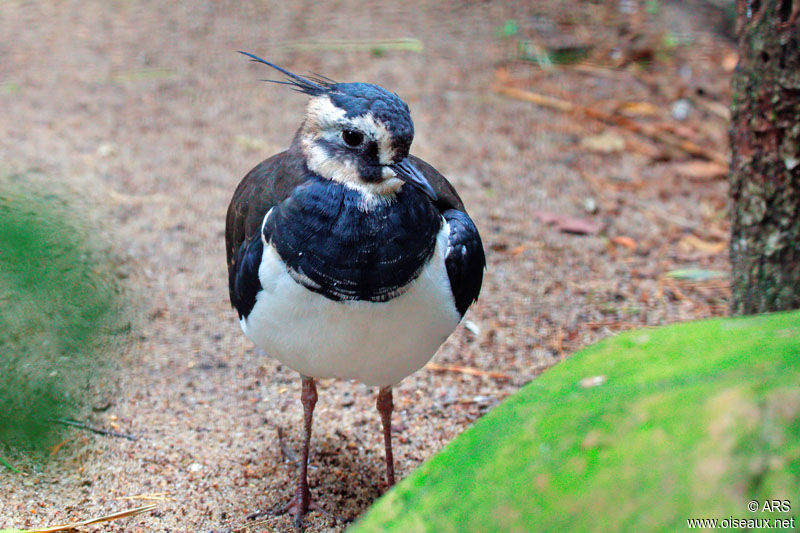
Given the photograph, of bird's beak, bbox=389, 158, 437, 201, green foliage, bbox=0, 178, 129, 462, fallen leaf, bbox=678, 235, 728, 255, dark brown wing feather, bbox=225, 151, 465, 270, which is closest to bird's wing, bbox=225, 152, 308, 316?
dark brown wing feather, bbox=225, 151, 465, 270

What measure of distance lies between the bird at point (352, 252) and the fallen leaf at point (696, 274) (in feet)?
7.41

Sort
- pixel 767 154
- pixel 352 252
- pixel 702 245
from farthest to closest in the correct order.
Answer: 1. pixel 702 245
2. pixel 767 154
3. pixel 352 252

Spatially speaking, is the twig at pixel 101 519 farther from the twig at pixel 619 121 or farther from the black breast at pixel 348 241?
the twig at pixel 619 121

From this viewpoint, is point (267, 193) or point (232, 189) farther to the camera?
point (232, 189)

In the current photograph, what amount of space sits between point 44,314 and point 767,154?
10.0ft

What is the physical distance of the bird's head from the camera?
9.24ft

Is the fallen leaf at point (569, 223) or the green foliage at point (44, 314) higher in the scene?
the green foliage at point (44, 314)

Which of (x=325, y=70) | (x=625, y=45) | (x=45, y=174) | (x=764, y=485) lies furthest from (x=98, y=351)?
(x=625, y=45)

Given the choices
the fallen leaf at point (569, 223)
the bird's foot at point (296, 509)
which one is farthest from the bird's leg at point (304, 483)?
the fallen leaf at point (569, 223)

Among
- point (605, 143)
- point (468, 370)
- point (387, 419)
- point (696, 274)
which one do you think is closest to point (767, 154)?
point (696, 274)

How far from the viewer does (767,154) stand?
3580 millimetres

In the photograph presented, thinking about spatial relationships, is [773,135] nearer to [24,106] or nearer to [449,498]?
[449,498]

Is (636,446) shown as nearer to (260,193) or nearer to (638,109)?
(260,193)

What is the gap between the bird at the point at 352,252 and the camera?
274cm
